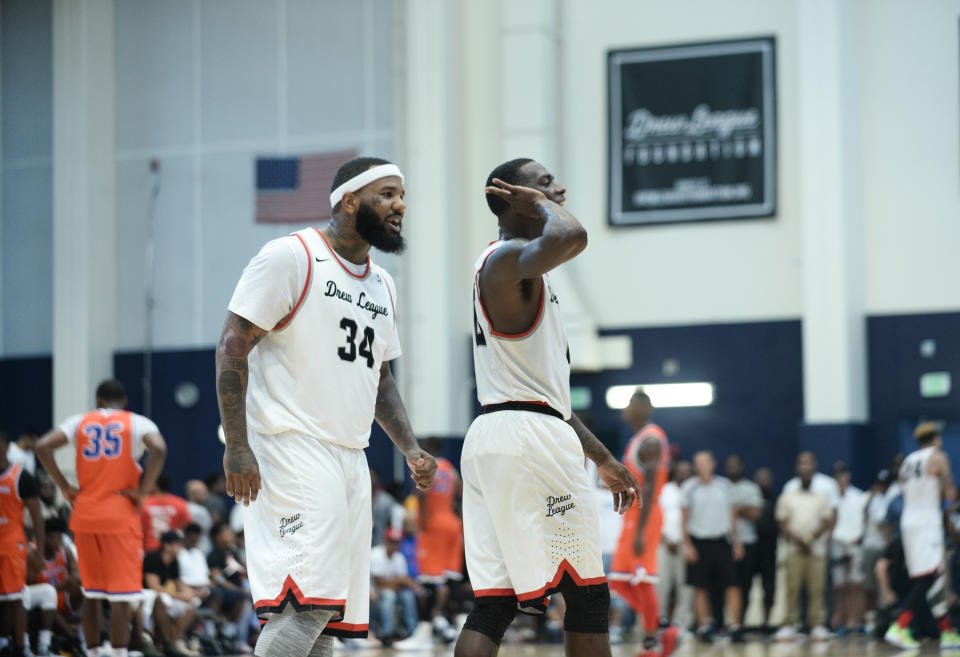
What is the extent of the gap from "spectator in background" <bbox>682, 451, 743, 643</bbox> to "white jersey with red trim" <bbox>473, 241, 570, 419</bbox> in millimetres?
8912

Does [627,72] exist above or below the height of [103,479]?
above

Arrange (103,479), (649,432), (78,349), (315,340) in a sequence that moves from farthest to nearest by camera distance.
Answer: (78,349) < (649,432) < (103,479) < (315,340)

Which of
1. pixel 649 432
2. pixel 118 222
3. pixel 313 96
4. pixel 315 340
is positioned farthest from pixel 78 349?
pixel 315 340

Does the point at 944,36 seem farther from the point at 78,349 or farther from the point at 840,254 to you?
the point at 78,349

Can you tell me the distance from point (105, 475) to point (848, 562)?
27.0 feet

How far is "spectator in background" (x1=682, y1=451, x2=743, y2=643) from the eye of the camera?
1383cm

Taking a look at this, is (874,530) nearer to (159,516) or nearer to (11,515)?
(159,516)

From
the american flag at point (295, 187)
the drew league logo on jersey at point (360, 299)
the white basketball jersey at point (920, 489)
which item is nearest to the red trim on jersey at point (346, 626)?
the drew league logo on jersey at point (360, 299)

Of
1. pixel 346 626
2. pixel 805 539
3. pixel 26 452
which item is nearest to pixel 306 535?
pixel 346 626

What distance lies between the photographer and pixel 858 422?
1753 centimetres

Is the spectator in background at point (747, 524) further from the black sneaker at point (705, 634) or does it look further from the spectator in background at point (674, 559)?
the black sneaker at point (705, 634)

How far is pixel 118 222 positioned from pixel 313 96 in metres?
3.56

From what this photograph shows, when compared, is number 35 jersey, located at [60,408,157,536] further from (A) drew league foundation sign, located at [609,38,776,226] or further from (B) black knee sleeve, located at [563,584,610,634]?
(A) drew league foundation sign, located at [609,38,776,226]

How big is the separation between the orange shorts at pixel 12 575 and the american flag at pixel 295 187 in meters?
9.85
